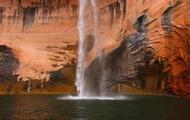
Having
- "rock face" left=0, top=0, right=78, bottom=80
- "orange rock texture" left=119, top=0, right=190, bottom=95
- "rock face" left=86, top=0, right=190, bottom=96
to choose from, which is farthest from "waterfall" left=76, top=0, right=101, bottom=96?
"orange rock texture" left=119, top=0, right=190, bottom=95

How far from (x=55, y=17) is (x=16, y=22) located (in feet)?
20.5

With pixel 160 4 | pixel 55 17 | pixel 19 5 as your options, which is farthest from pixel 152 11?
pixel 19 5

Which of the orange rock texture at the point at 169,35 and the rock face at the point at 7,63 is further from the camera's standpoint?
the rock face at the point at 7,63

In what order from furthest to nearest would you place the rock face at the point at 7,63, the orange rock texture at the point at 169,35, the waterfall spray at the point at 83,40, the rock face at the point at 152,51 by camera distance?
the rock face at the point at 7,63 < the waterfall spray at the point at 83,40 < the rock face at the point at 152,51 < the orange rock texture at the point at 169,35

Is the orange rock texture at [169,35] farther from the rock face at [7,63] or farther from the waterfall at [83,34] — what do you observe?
the rock face at [7,63]

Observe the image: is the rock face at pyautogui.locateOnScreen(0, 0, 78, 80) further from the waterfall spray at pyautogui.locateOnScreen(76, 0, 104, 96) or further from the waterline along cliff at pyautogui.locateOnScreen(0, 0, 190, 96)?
the waterfall spray at pyautogui.locateOnScreen(76, 0, 104, 96)

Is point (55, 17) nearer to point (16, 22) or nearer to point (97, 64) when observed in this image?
point (16, 22)

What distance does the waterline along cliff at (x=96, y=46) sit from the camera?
155 feet

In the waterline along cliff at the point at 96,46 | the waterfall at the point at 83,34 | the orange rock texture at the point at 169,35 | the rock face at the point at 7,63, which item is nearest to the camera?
the orange rock texture at the point at 169,35

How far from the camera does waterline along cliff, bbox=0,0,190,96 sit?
47375 mm

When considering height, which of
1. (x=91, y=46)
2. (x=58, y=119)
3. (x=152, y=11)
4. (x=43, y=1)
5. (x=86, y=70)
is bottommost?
(x=58, y=119)

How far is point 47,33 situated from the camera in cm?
6162

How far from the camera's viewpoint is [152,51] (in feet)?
161

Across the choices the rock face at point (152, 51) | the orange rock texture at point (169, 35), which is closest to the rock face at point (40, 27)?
the rock face at point (152, 51)
